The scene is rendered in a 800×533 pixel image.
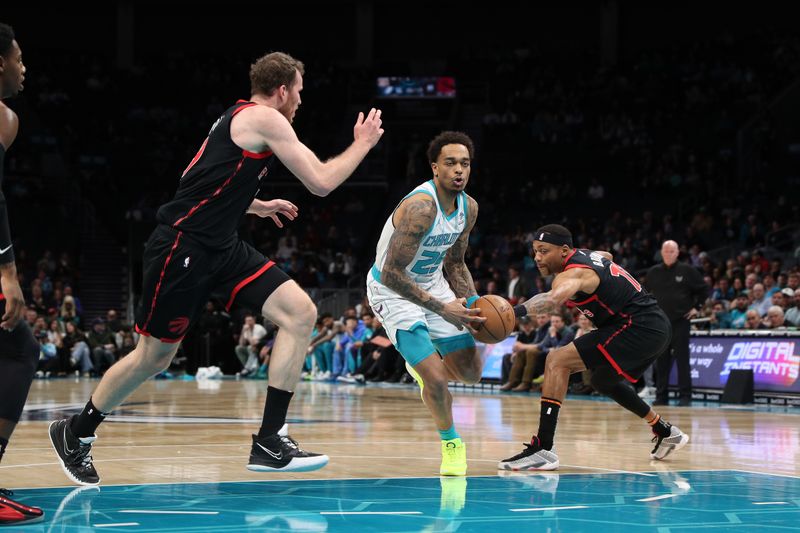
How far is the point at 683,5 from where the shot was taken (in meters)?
37.6

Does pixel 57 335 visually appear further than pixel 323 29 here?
No

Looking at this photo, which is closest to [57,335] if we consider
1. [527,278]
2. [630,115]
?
[527,278]

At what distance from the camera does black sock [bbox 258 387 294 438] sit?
5.97m

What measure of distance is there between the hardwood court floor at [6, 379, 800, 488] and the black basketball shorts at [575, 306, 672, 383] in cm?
70

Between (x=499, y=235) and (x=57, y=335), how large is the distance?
37.6 ft

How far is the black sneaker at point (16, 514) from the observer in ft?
16.1

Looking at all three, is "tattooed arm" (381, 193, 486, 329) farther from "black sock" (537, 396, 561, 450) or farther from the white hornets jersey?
"black sock" (537, 396, 561, 450)

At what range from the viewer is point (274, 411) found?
6.02 metres

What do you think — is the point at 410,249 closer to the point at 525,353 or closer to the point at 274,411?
the point at 274,411

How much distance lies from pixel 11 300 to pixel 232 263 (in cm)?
138

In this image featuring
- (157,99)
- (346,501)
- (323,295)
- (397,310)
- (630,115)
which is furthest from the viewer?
(157,99)

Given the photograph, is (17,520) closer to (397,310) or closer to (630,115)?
(397,310)

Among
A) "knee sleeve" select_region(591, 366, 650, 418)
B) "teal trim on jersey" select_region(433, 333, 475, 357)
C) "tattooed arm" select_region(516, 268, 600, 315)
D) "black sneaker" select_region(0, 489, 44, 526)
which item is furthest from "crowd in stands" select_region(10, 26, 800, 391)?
"black sneaker" select_region(0, 489, 44, 526)

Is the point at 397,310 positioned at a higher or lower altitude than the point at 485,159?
lower
